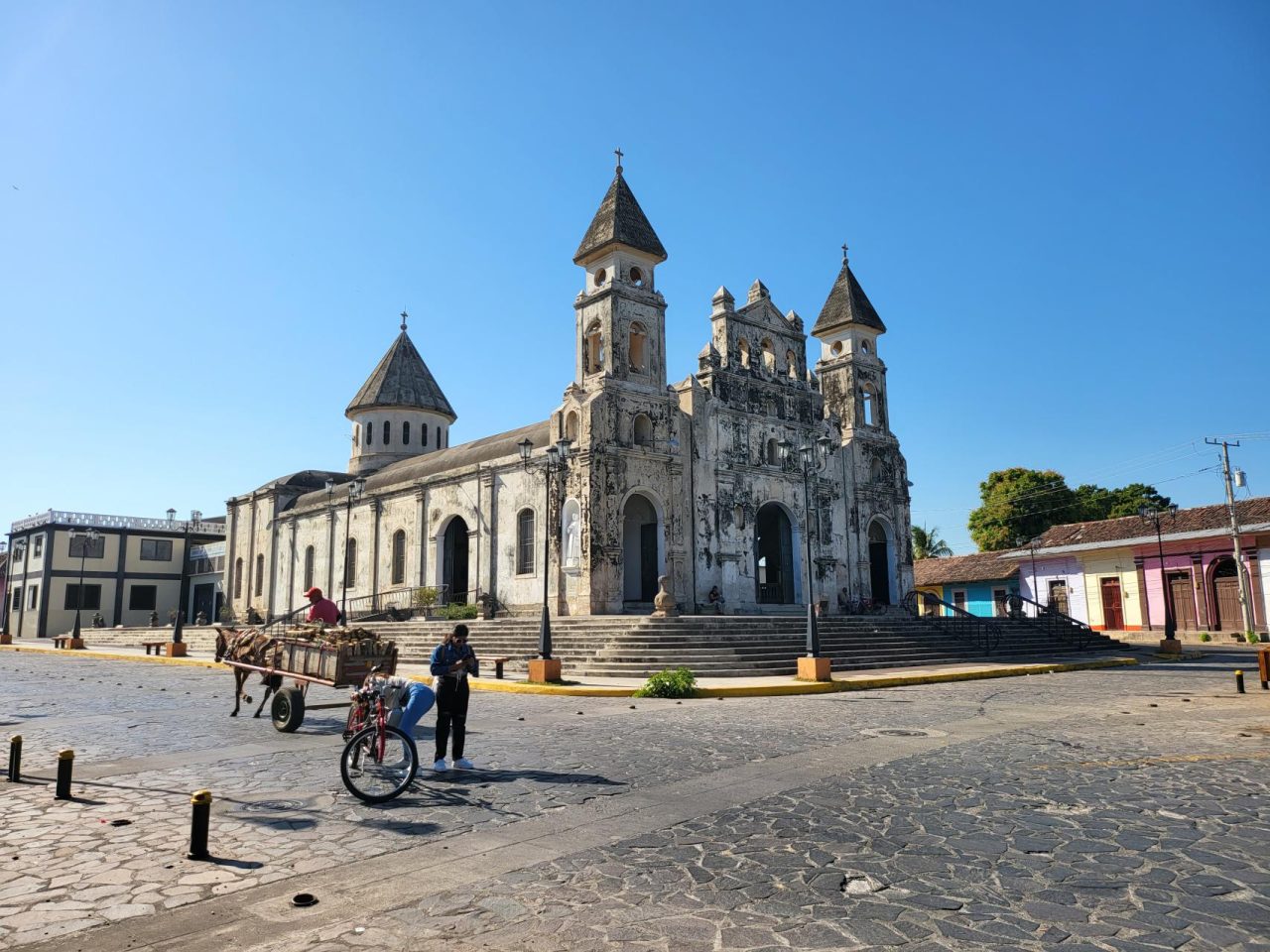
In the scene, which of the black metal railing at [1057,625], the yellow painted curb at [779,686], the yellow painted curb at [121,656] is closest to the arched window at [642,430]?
the yellow painted curb at [779,686]

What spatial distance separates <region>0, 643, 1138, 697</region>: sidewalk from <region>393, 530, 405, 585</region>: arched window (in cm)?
1098

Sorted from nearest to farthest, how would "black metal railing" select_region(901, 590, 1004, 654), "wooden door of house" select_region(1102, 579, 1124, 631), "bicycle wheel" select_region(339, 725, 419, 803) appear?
"bicycle wheel" select_region(339, 725, 419, 803) < "black metal railing" select_region(901, 590, 1004, 654) < "wooden door of house" select_region(1102, 579, 1124, 631)

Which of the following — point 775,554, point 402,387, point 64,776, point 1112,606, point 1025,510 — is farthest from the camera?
point 1025,510

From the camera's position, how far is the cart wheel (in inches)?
430

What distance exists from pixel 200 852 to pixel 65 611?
57.7 meters

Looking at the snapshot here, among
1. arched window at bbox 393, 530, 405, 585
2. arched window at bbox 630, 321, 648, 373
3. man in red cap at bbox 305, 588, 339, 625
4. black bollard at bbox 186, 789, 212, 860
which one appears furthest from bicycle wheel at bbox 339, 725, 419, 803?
arched window at bbox 393, 530, 405, 585

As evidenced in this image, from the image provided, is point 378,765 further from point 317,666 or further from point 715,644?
point 715,644

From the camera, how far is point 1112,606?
1617 inches

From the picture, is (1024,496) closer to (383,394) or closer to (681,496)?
(681,496)

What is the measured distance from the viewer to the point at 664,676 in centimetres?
1625

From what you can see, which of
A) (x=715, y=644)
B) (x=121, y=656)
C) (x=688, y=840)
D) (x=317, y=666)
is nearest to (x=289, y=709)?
(x=317, y=666)

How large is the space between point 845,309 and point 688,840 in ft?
110

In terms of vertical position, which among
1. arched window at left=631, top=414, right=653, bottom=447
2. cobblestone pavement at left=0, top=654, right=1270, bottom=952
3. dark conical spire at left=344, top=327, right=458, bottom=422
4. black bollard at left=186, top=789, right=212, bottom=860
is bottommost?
cobblestone pavement at left=0, top=654, right=1270, bottom=952

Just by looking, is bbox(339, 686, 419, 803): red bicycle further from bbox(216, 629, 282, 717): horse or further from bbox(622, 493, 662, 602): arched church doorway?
bbox(622, 493, 662, 602): arched church doorway
